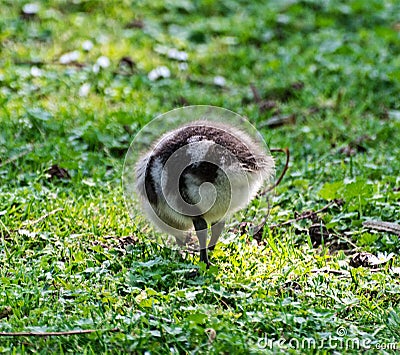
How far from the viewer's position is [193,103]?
7.03 m

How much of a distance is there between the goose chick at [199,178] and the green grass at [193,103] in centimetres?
26

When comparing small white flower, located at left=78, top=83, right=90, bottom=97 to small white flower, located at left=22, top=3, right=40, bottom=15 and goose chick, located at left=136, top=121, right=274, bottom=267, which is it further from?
goose chick, located at left=136, top=121, right=274, bottom=267

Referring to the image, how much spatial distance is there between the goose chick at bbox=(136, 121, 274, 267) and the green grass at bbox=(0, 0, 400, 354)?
0.26 meters

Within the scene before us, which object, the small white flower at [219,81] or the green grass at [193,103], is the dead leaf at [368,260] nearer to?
the green grass at [193,103]

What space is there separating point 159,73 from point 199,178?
3851mm

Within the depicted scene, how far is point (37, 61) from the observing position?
7.59 m

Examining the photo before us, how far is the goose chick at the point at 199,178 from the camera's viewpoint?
3.96m

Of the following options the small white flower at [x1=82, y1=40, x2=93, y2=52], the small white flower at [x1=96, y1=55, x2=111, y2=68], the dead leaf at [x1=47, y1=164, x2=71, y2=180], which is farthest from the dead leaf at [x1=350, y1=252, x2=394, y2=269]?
the small white flower at [x1=82, y1=40, x2=93, y2=52]

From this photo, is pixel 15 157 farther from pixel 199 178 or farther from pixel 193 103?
pixel 199 178

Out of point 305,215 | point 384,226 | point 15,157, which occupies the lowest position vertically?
point 15,157

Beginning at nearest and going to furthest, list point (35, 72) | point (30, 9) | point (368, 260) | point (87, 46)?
point (368, 260)
point (35, 72)
point (87, 46)
point (30, 9)

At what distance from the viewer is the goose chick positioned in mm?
3965

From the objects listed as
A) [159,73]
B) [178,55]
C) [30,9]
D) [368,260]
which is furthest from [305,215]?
[30,9]

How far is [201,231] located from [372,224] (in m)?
1.38
